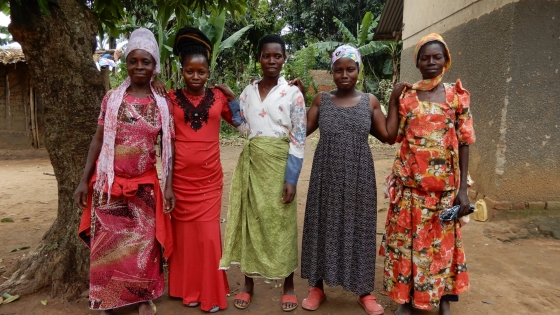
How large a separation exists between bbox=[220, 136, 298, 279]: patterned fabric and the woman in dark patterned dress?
0.53 feet

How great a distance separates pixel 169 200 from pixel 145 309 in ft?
2.33

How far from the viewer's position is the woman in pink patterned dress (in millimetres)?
2264

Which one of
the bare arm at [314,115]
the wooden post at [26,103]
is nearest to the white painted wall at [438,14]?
the bare arm at [314,115]

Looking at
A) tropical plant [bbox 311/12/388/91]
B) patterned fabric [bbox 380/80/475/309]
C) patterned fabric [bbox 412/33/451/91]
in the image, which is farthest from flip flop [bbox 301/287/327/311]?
tropical plant [bbox 311/12/388/91]

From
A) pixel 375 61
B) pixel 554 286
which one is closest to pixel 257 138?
pixel 554 286

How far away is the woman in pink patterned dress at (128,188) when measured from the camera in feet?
7.43

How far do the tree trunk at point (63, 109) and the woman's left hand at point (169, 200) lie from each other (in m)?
0.75

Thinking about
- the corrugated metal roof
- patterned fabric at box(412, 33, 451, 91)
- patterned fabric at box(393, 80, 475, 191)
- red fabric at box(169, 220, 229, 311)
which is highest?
the corrugated metal roof

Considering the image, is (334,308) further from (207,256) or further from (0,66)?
(0,66)

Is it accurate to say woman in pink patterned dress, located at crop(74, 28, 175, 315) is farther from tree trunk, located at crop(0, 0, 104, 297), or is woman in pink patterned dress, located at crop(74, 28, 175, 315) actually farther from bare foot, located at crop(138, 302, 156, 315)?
tree trunk, located at crop(0, 0, 104, 297)

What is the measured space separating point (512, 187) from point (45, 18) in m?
4.31

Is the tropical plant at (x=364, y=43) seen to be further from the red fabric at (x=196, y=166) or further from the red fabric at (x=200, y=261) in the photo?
the red fabric at (x=200, y=261)

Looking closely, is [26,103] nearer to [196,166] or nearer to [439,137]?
[196,166]

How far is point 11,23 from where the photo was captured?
97.0 inches
